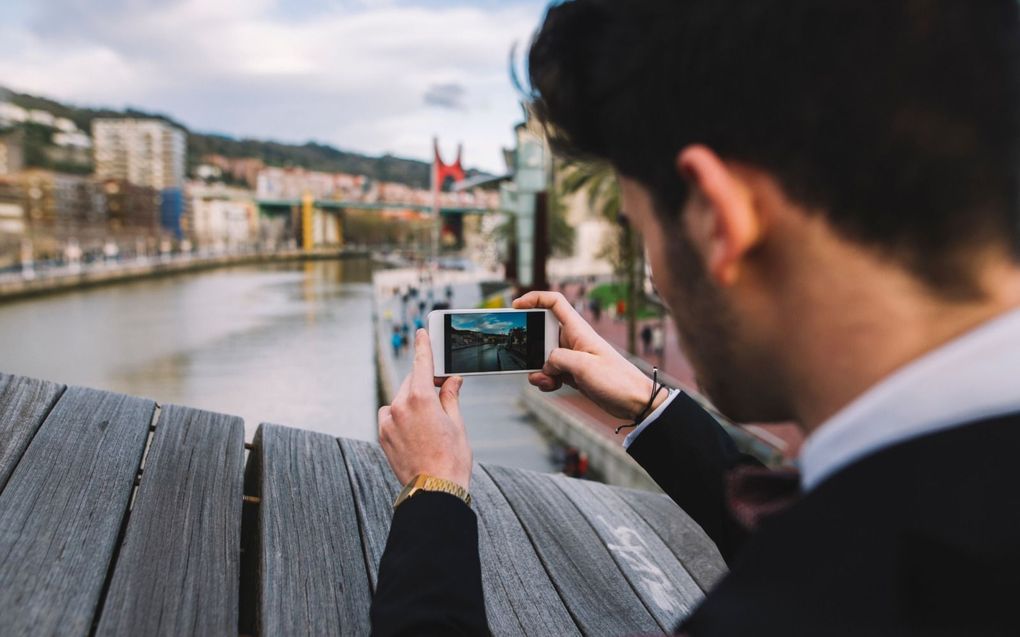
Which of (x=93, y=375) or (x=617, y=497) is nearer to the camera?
(x=617, y=497)

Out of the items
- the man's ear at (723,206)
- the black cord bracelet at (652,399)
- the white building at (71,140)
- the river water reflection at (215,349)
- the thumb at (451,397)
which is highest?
the white building at (71,140)

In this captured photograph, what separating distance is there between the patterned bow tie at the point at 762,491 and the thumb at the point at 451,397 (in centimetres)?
43

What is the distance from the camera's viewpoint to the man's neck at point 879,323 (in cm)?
54

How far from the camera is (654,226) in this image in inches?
27.2

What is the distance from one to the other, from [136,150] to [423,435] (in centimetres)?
16589

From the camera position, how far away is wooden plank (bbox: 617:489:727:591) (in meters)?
1.38

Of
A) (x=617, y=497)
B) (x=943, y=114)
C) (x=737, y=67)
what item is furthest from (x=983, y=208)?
(x=617, y=497)

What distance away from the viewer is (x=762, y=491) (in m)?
0.69

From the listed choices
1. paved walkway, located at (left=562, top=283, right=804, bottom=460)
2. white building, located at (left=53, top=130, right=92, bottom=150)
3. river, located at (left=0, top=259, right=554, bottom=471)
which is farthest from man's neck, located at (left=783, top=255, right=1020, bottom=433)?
white building, located at (left=53, top=130, right=92, bottom=150)

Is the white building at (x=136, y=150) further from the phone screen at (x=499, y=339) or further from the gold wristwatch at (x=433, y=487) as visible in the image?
the gold wristwatch at (x=433, y=487)

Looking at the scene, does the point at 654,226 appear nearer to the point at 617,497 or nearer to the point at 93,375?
the point at 617,497

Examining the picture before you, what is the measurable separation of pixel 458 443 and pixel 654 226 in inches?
17.0

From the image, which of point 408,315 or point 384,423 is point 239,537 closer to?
point 384,423

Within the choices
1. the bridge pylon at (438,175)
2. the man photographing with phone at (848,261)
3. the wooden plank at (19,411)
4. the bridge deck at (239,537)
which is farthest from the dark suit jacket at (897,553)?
the bridge pylon at (438,175)
